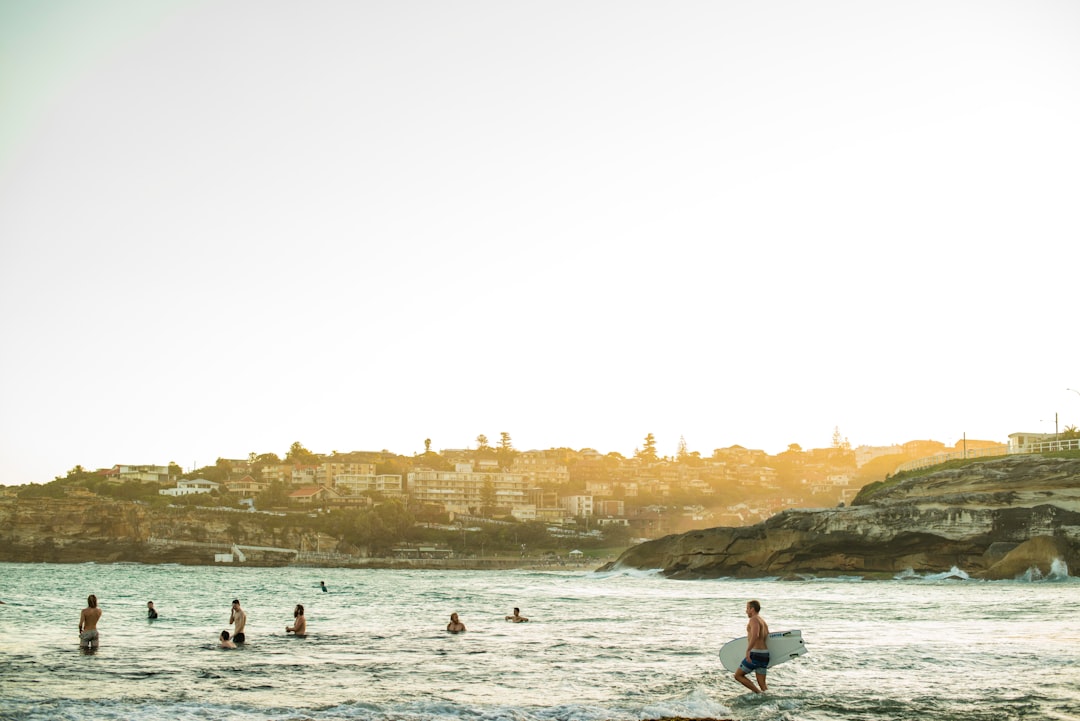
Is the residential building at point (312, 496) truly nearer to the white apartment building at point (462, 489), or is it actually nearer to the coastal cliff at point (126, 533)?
the white apartment building at point (462, 489)

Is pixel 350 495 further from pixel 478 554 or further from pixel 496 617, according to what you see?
pixel 496 617

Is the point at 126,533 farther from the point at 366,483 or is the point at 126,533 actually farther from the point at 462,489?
the point at 462,489

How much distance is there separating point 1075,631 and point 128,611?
38005mm

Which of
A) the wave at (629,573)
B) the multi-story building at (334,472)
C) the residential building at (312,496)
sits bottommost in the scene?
the wave at (629,573)

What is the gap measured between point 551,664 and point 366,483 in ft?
576

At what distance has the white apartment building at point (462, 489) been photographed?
18388 centimetres

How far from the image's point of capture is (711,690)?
60.2 feet

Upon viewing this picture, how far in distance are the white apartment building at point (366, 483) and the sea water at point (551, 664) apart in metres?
146

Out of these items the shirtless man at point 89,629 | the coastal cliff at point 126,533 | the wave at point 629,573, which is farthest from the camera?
the coastal cliff at point 126,533

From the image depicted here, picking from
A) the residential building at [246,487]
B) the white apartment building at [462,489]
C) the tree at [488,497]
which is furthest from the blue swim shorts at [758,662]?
the residential building at [246,487]

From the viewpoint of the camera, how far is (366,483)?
192875 mm

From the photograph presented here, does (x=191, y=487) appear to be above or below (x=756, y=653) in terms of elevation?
above

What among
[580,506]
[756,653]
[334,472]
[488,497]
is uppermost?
[334,472]

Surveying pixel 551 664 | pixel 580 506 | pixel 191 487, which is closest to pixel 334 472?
pixel 191 487
